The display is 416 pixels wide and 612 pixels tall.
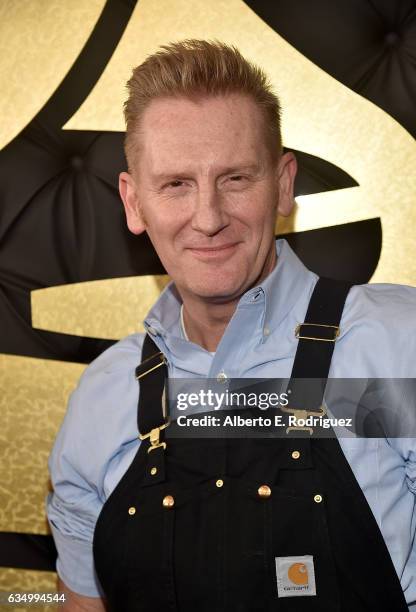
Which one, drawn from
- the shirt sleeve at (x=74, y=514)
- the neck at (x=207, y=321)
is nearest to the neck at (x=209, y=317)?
the neck at (x=207, y=321)

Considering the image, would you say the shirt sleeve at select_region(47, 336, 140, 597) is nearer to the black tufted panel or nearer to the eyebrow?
the eyebrow

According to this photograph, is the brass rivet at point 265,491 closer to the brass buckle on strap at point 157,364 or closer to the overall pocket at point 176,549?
the overall pocket at point 176,549

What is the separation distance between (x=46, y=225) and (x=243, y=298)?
49 centimetres

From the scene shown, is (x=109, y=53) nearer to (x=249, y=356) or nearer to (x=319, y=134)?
(x=319, y=134)

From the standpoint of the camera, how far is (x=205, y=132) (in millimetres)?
1062

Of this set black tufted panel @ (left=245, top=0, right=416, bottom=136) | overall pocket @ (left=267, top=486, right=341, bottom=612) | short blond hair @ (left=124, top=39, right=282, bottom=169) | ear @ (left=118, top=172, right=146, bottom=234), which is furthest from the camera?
black tufted panel @ (left=245, top=0, right=416, bottom=136)

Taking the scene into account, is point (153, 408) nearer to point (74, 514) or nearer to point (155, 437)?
point (155, 437)

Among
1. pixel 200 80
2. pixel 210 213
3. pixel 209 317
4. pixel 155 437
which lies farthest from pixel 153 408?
pixel 200 80

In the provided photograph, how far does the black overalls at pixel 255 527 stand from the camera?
977 millimetres

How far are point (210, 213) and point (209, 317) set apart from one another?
164 mm

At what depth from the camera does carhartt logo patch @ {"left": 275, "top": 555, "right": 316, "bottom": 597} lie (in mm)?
980

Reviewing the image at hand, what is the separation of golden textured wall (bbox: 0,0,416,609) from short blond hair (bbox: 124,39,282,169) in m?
0.23

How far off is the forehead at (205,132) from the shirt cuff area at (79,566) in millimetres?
536

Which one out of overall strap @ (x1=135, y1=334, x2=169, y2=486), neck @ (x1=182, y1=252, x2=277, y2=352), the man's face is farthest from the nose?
overall strap @ (x1=135, y1=334, x2=169, y2=486)
